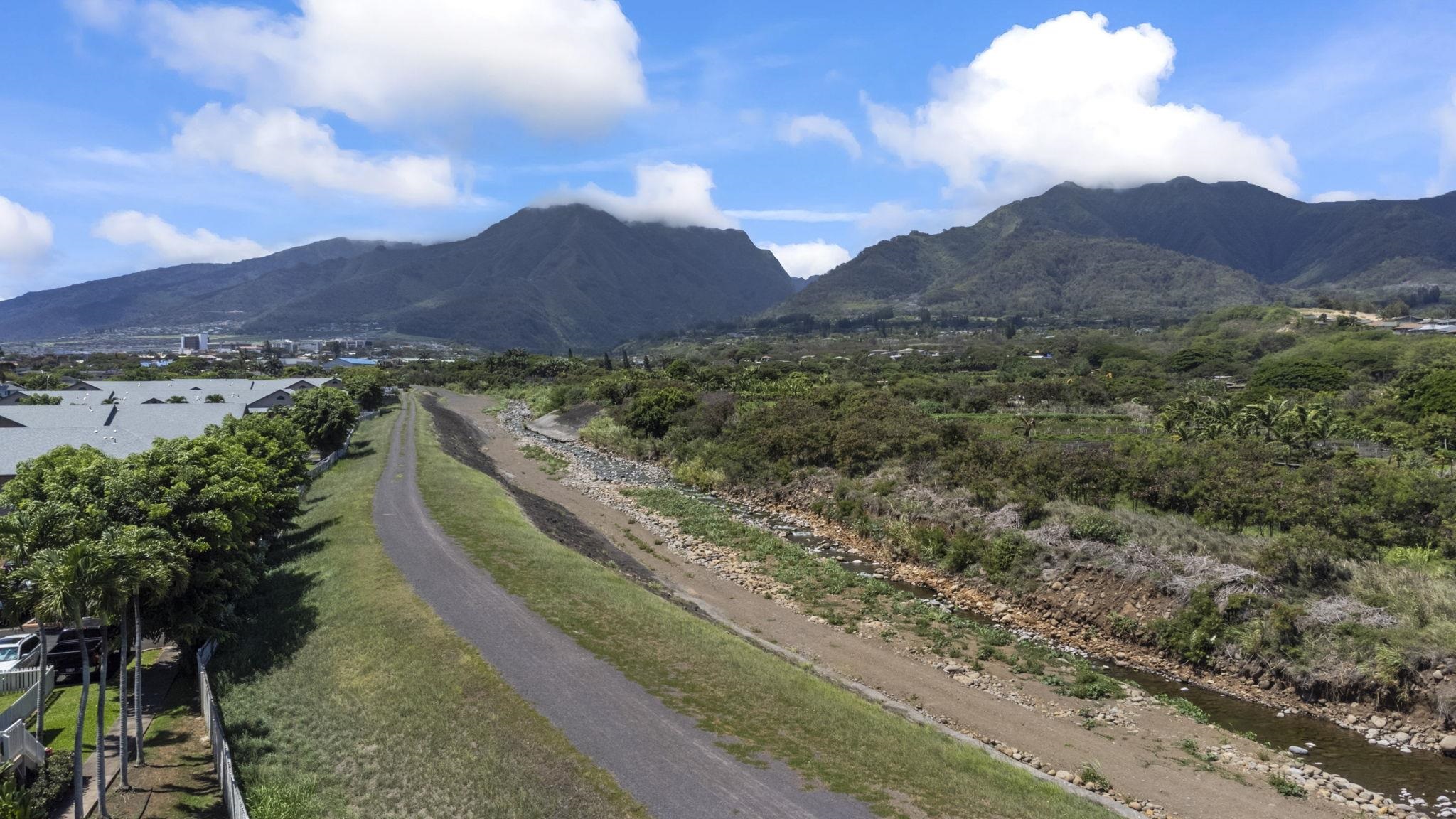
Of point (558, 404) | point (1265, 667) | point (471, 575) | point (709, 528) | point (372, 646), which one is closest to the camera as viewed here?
point (372, 646)

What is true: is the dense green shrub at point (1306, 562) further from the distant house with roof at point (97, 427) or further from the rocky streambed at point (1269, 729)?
the distant house with roof at point (97, 427)

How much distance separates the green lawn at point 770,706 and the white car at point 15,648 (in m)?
13.0

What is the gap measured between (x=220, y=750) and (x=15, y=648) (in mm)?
10511

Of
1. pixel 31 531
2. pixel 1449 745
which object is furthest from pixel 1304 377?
pixel 31 531

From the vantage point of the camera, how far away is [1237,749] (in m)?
19.7

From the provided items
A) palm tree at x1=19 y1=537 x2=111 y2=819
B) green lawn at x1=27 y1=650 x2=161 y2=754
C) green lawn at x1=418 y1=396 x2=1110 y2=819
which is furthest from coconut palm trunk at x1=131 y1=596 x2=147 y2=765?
green lawn at x1=418 y1=396 x2=1110 y2=819

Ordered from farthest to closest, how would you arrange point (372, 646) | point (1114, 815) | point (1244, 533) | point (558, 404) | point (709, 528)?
1. point (558, 404)
2. point (709, 528)
3. point (1244, 533)
4. point (372, 646)
5. point (1114, 815)

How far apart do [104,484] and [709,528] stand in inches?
1180

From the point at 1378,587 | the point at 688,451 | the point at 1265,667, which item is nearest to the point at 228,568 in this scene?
the point at 1265,667

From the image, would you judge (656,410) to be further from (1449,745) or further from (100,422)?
(1449,745)

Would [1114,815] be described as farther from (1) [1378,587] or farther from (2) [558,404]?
(2) [558,404]

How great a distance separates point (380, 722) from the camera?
17547 mm

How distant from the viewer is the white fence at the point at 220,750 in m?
13.8

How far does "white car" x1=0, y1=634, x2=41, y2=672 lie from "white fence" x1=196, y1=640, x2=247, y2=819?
469 centimetres
